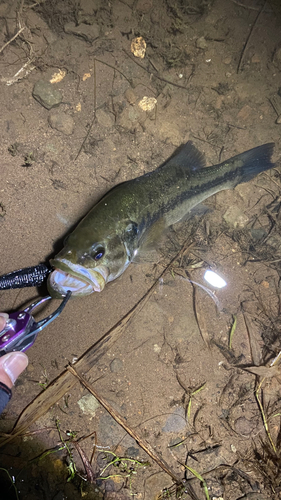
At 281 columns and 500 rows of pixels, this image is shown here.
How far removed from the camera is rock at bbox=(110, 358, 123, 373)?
3.54 metres

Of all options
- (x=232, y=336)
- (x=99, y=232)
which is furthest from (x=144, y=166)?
(x=232, y=336)

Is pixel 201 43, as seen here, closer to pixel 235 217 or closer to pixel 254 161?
pixel 254 161

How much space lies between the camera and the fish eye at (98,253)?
297 centimetres

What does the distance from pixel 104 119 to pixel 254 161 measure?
248 cm

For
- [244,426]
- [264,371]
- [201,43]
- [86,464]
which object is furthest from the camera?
[201,43]

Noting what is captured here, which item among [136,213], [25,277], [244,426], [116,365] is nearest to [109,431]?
[116,365]

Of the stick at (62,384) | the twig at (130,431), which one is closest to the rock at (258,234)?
the stick at (62,384)

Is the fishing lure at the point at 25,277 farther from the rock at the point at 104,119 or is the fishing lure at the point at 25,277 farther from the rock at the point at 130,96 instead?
the rock at the point at 130,96

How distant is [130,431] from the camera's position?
3.40 metres

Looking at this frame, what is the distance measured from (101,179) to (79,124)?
2.97ft

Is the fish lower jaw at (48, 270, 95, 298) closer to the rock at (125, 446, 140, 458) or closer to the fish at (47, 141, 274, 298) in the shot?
the fish at (47, 141, 274, 298)

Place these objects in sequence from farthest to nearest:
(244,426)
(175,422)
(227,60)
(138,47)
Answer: (227,60) → (138,47) → (244,426) → (175,422)

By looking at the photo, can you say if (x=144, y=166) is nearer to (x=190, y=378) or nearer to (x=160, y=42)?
(x=160, y=42)

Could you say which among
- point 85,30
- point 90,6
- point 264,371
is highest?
point 90,6
